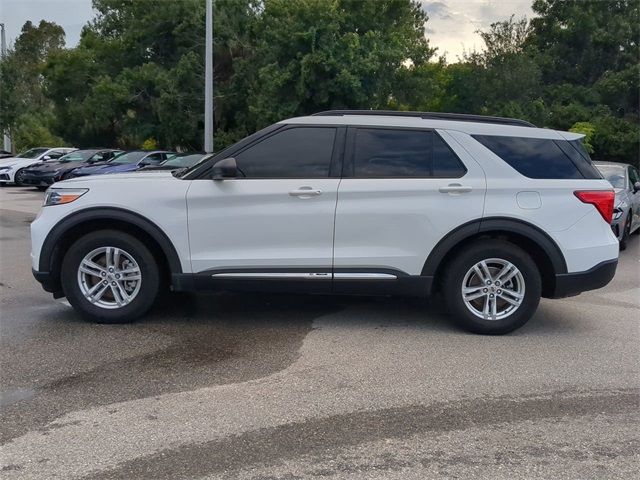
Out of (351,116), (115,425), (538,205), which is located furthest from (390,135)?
(115,425)

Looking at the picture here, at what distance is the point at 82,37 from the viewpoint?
110ft

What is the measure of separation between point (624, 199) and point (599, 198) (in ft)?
18.5

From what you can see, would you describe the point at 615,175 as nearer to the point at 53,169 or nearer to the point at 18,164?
the point at 53,169

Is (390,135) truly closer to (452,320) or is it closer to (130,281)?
(452,320)

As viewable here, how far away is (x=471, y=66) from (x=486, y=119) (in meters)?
22.0

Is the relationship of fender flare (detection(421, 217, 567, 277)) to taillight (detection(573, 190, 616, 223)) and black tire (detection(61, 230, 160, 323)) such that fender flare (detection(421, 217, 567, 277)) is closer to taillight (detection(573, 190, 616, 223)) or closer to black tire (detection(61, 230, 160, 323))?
taillight (detection(573, 190, 616, 223))

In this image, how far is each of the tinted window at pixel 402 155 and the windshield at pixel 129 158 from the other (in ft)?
52.4

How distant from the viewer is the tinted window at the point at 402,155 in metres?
5.89

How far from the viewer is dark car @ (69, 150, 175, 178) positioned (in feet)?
64.6

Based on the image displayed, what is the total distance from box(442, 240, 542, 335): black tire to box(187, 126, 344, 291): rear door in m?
1.09

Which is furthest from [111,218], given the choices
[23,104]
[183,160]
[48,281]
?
[23,104]

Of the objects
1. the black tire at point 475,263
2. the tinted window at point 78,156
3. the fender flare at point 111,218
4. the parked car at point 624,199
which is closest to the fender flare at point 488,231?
the black tire at point 475,263

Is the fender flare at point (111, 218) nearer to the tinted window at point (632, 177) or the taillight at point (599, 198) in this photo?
the taillight at point (599, 198)

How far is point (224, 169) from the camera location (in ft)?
18.6
